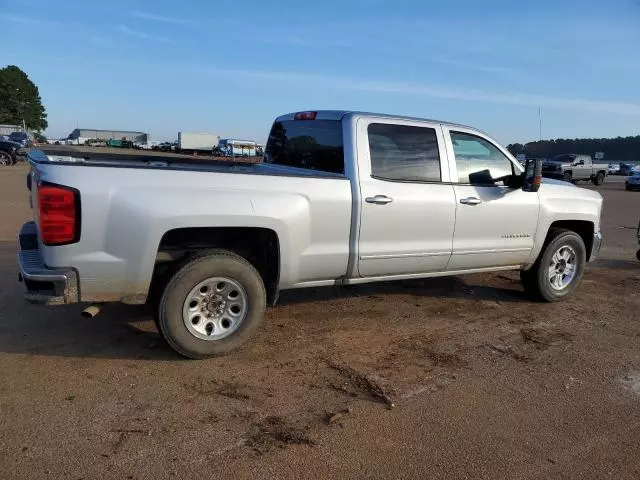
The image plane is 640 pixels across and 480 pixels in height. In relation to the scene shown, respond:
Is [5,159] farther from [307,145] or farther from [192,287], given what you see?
[192,287]

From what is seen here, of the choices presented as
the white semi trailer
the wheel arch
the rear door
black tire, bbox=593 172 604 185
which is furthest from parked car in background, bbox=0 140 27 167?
the white semi trailer

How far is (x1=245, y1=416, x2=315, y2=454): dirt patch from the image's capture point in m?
3.09

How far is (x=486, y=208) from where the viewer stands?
18.0 feet

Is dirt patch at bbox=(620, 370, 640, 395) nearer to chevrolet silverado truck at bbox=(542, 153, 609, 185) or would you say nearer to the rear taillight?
the rear taillight

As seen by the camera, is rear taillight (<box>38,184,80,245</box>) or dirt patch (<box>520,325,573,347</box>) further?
dirt patch (<box>520,325,573,347</box>)

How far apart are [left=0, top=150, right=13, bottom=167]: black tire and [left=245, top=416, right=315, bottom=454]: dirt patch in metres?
30.0

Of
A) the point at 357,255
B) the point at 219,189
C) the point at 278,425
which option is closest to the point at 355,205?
the point at 357,255

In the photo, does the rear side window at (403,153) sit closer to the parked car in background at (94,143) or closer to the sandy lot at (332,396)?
the sandy lot at (332,396)

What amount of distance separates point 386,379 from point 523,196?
2874mm

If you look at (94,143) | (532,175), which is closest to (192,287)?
(532,175)

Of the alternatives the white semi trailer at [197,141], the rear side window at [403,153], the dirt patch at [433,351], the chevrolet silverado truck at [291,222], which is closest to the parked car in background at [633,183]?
the chevrolet silverado truck at [291,222]

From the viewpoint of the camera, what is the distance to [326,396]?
3703mm

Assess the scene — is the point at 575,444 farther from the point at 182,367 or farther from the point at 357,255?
the point at 182,367

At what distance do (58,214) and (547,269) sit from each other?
5036 millimetres
